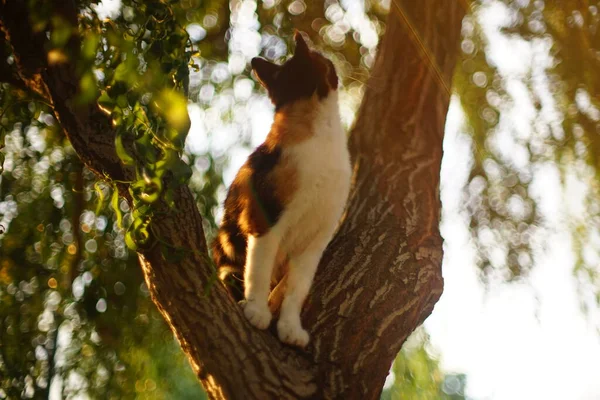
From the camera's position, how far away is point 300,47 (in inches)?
99.4

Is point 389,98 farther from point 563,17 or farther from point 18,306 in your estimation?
point 18,306

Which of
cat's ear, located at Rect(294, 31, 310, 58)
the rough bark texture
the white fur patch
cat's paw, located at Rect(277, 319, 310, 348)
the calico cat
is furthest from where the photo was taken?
cat's ear, located at Rect(294, 31, 310, 58)

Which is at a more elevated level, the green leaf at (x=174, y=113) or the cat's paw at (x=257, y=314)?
the green leaf at (x=174, y=113)

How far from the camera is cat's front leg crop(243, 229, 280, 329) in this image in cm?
199

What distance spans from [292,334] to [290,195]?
0.60m

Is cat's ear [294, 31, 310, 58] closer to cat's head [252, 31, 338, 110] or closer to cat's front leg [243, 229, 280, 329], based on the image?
cat's head [252, 31, 338, 110]

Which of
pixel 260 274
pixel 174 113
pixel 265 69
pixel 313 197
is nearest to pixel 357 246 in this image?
pixel 313 197

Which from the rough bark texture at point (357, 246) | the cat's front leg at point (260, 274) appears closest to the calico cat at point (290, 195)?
the cat's front leg at point (260, 274)

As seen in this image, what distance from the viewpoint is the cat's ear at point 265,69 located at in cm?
265

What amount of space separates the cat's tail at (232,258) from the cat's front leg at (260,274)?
16cm

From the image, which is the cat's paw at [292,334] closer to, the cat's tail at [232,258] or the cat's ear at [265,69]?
the cat's tail at [232,258]

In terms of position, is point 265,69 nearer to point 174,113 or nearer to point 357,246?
point 357,246

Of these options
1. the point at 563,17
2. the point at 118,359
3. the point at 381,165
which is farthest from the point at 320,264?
the point at 563,17

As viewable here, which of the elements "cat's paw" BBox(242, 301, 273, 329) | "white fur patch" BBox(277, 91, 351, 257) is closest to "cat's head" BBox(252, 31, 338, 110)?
"white fur patch" BBox(277, 91, 351, 257)
